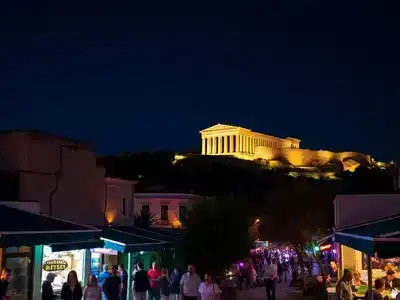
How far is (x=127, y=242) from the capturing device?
50.5 ft

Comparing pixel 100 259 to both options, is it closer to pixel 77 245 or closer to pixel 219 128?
pixel 77 245

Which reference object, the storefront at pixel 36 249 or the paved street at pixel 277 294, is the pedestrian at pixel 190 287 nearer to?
the storefront at pixel 36 249

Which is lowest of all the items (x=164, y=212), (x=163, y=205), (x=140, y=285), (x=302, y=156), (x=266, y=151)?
(x=140, y=285)

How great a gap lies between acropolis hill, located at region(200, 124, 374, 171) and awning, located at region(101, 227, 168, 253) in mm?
117165

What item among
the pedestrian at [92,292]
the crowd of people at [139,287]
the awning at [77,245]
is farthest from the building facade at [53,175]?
the pedestrian at [92,292]

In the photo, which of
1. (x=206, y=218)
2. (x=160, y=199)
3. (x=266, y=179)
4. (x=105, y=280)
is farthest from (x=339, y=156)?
(x=105, y=280)

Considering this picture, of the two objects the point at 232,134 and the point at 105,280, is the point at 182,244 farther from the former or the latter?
the point at 232,134

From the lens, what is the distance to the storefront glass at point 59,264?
13.8 metres

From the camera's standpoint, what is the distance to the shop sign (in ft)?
45.3

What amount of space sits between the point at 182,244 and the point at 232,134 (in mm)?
115913

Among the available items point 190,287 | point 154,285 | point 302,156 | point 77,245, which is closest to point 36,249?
point 77,245

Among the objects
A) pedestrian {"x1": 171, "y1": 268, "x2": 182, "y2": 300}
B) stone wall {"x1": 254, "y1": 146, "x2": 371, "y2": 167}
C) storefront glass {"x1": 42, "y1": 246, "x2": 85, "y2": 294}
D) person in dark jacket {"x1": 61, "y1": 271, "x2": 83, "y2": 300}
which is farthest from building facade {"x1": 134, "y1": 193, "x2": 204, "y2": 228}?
stone wall {"x1": 254, "y1": 146, "x2": 371, "y2": 167}

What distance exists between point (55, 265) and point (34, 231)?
9.93 ft

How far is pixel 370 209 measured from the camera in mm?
20719
